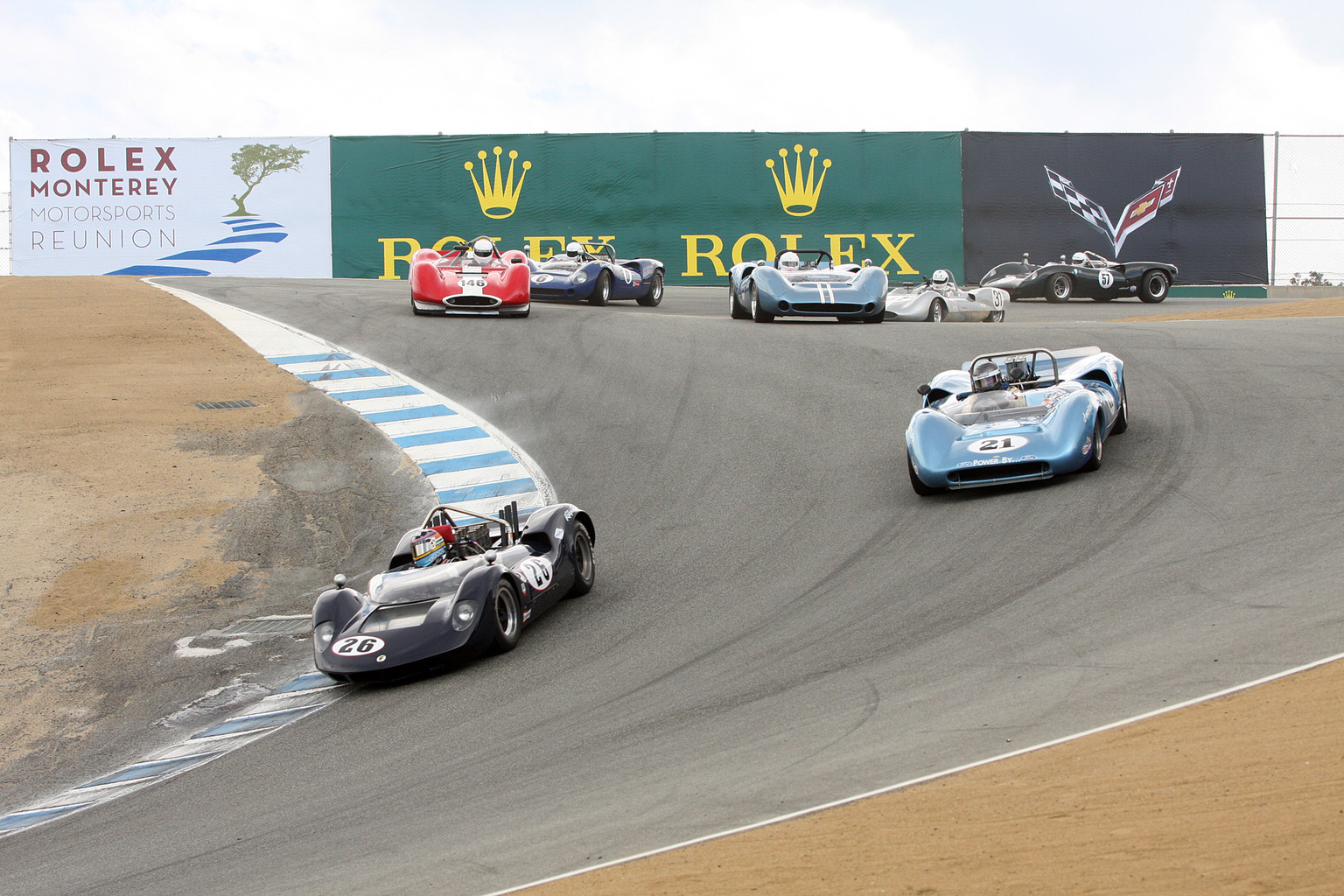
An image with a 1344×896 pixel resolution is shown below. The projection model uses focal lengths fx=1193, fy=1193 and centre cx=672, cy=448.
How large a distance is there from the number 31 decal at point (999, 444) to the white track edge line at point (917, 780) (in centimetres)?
419

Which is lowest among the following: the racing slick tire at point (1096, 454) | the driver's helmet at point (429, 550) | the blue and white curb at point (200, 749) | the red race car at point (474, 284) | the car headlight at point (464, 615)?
the blue and white curb at point (200, 749)

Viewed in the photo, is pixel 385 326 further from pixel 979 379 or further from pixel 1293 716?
pixel 1293 716

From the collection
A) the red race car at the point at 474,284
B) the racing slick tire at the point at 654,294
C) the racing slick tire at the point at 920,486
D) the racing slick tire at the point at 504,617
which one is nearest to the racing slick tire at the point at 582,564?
the racing slick tire at the point at 504,617

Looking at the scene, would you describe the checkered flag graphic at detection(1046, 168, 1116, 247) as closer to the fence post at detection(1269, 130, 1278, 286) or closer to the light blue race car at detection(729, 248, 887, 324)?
the fence post at detection(1269, 130, 1278, 286)

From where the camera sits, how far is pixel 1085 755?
181 inches

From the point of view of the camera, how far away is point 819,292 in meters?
17.1

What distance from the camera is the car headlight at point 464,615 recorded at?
7234 millimetres

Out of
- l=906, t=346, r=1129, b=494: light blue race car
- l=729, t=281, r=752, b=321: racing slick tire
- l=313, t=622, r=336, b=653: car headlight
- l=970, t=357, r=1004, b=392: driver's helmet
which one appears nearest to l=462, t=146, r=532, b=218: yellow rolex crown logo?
l=729, t=281, r=752, b=321: racing slick tire

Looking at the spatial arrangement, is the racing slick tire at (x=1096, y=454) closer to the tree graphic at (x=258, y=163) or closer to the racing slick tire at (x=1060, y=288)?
the racing slick tire at (x=1060, y=288)

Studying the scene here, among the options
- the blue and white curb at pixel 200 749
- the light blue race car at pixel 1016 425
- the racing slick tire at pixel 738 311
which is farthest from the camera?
the racing slick tire at pixel 738 311

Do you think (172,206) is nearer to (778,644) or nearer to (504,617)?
(504,617)

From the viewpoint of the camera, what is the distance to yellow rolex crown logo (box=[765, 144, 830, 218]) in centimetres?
2662

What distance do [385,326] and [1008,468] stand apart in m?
11.2

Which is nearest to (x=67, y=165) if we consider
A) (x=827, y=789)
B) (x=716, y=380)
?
(x=716, y=380)
